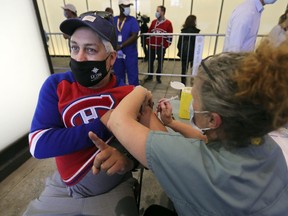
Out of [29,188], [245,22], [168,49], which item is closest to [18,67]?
[29,188]

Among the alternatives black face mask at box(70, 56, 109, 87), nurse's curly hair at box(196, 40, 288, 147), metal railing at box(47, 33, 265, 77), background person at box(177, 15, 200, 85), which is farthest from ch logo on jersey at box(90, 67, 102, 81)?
metal railing at box(47, 33, 265, 77)

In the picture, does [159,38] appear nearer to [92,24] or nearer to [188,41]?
[188,41]

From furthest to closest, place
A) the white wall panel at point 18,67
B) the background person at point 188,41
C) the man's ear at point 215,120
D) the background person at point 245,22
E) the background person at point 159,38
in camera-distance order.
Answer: the background person at point 159,38
the background person at point 188,41
the background person at point 245,22
the white wall panel at point 18,67
the man's ear at point 215,120

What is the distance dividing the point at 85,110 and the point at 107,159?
276 mm

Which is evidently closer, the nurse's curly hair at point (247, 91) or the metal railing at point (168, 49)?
the nurse's curly hair at point (247, 91)

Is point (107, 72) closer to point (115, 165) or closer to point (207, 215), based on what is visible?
point (115, 165)

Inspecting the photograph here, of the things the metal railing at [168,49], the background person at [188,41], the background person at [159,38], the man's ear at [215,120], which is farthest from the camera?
the metal railing at [168,49]

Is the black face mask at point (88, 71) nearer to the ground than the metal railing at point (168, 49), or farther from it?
farther from it

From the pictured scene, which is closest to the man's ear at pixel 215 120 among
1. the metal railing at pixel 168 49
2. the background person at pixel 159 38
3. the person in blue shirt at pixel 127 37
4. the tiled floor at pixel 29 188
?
the tiled floor at pixel 29 188

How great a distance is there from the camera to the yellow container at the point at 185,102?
4.78 ft

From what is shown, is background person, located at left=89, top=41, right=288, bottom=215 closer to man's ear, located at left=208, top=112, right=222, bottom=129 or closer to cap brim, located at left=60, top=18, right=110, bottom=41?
man's ear, located at left=208, top=112, right=222, bottom=129

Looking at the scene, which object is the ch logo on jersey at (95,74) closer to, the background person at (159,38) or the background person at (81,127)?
the background person at (81,127)

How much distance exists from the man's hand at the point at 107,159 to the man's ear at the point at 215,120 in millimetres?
422

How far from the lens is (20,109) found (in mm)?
2121
